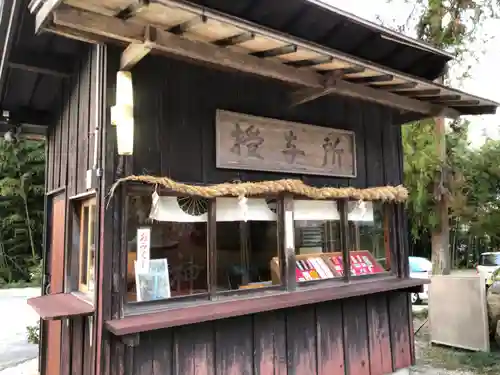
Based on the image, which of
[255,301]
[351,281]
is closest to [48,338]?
[255,301]

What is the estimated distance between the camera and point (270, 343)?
4.20 meters

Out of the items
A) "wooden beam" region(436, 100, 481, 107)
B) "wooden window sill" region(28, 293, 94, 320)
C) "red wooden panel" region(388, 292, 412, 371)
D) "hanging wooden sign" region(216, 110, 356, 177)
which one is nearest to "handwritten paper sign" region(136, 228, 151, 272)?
"wooden window sill" region(28, 293, 94, 320)

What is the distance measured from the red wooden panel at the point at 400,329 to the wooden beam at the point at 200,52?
8.84ft

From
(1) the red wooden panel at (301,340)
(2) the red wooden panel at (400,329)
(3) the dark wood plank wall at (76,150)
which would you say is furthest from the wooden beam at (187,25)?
(2) the red wooden panel at (400,329)

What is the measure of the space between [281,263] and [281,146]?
1289mm

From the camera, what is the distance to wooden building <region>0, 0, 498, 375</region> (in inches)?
131

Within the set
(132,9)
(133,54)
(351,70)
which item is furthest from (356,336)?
(132,9)

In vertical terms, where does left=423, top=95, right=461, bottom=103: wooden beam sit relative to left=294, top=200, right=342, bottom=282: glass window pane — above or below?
above

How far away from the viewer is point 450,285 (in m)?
7.09

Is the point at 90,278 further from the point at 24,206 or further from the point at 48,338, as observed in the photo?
the point at 24,206

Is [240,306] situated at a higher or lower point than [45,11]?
lower

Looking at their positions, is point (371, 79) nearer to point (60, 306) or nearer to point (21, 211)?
point (60, 306)

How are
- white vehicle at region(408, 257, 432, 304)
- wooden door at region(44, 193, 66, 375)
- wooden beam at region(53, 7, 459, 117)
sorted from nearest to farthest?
wooden beam at region(53, 7, 459, 117) < wooden door at region(44, 193, 66, 375) < white vehicle at region(408, 257, 432, 304)

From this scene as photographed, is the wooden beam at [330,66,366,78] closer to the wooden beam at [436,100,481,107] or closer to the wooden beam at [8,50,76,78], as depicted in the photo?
the wooden beam at [436,100,481,107]
